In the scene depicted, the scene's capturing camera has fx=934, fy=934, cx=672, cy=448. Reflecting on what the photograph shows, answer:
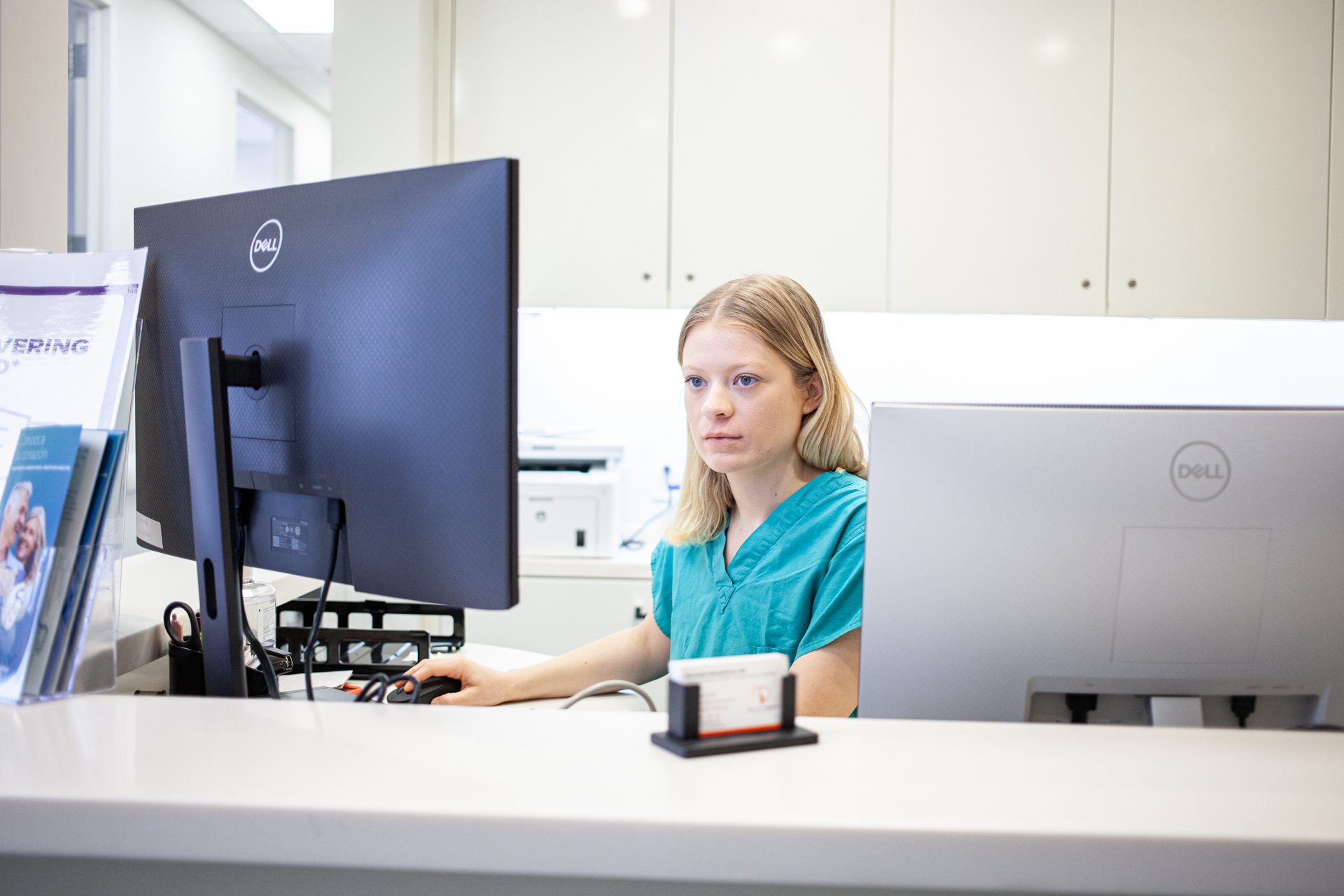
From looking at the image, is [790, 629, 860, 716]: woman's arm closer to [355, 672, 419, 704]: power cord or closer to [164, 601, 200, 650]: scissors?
[355, 672, 419, 704]: power cord

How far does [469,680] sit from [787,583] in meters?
0.45

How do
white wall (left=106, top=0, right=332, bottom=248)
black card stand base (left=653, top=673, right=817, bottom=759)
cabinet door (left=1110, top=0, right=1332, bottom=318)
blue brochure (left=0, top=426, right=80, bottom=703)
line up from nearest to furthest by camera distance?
black card stand base (left=653, top=673, right=817, bottom=759) → blue brochure (left=0, top=426, right=80, bottom=703) → cabinet door (left=1110, top=0, right=1332, bottom=318) → white wall (left=106, top=0, right=332, bottom=248)

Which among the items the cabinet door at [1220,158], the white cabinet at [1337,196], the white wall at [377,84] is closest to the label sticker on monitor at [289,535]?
the white wall at [377,84]

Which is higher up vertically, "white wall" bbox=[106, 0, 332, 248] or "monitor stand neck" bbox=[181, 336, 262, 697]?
"white wall" bbox=[106, 0, 332, 248]

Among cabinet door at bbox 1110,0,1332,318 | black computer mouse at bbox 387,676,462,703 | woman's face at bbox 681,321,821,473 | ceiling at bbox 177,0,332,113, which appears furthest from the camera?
ceiling at bbox 177,0,332,113

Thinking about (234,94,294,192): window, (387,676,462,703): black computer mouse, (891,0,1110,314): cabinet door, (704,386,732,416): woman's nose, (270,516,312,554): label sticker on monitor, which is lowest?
(387,676,462,703): black computer mouse

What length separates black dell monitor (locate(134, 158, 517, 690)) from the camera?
758mm

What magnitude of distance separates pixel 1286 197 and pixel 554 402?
2393 millimetres

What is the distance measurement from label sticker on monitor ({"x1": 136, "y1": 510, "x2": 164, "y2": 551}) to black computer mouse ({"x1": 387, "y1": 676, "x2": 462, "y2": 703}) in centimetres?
31

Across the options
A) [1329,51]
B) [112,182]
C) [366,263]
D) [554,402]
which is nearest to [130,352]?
[366,263]

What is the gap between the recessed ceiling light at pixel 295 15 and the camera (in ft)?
12.1

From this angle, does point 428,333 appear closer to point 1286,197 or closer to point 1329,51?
point 1286,197

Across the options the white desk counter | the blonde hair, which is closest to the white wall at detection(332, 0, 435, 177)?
the blonde hair

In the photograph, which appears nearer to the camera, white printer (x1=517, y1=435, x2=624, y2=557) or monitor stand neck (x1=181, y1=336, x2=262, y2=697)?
monitor stand neck (x1=181, y1=336, x2=262, y2=697)
